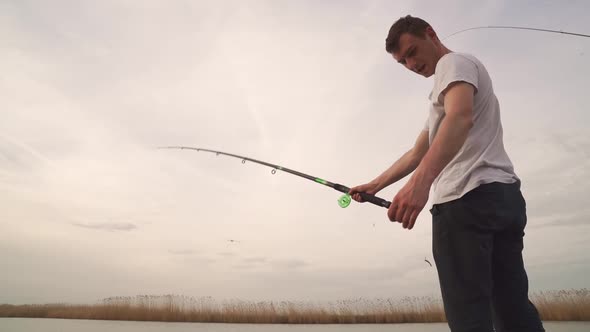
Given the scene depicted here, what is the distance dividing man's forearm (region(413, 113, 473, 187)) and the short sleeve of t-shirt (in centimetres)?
13

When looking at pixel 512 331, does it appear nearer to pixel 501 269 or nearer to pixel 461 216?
pixel 501 269

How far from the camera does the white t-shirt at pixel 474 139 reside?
131cm

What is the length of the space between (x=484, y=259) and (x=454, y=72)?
24.7 inches

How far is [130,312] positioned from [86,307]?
185 cm

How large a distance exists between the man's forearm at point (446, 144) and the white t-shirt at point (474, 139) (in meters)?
0.13

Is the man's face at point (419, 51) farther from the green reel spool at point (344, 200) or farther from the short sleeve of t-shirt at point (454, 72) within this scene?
the green reel spool at point (344, 200)

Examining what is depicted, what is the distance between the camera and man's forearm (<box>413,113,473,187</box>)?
1.25 metres

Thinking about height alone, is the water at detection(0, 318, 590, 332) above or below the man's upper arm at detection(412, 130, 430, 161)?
below

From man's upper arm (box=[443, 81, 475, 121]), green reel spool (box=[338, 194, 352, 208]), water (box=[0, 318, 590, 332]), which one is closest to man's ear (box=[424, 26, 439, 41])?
man's upper arm (box=[443, 81, 475, 121])

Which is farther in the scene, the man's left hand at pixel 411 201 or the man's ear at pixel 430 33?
the man's ear at pixel 430 33

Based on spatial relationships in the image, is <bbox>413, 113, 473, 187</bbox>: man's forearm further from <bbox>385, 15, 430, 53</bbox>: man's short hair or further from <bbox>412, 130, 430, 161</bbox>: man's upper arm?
<bbox>412, 130, 430, 161</bbox>: man's upper arm

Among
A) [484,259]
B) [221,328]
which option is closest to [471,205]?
[484,259]

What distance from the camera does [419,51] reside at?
5.02 feet

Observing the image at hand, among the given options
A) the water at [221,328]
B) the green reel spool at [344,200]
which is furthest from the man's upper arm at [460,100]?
the water at [221,328]
